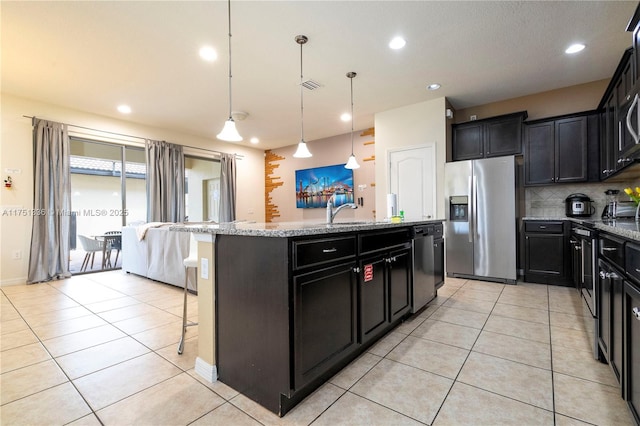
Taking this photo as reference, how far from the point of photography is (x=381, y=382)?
173cm

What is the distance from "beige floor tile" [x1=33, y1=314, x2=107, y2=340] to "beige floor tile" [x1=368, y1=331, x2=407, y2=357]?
97.2 inches

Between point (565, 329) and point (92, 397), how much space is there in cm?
342

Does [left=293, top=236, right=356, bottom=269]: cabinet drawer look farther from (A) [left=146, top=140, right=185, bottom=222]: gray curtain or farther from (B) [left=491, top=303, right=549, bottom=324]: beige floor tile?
(A) [left=146, top=140, right=185, bottom=222]: gray curtain

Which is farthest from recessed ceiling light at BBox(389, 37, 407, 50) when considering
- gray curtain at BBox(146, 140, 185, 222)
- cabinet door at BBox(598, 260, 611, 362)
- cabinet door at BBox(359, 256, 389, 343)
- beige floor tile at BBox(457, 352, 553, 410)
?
gray curtain at BBox(146, 140, 185, 222)

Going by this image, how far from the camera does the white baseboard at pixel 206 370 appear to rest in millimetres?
1755

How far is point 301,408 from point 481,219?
364cm

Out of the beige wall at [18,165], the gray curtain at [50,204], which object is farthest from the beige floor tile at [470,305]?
the beige wall at [18,165]

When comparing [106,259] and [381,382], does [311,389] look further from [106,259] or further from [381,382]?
[106,259]

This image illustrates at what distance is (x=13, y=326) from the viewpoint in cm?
261

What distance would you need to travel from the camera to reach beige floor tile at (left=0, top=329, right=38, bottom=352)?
224 cm

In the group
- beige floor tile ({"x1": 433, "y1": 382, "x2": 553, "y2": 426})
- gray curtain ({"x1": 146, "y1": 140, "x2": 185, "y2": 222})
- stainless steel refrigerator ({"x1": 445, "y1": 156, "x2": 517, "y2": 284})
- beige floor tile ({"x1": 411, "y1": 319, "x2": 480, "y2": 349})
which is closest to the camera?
beige floor tile ({"x1": 433, "y1": 382, "x2": 553, "y2": 426})

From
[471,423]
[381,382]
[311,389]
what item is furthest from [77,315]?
[471,423]

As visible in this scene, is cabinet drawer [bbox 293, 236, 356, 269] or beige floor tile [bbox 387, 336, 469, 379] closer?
cabinet drawer [bbox 293, 236, 356, 269]

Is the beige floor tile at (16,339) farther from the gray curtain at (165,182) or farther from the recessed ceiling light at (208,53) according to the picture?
the gray curtain at (165,182)
